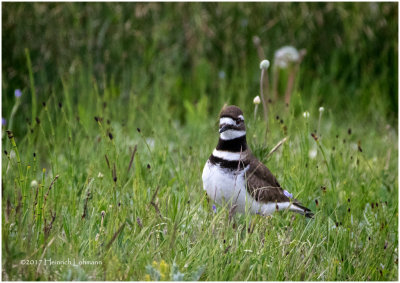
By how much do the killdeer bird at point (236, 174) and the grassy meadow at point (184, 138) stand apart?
0.10 metres

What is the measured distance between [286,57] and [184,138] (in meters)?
1.73

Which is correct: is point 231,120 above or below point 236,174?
above

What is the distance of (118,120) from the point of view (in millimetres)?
5215

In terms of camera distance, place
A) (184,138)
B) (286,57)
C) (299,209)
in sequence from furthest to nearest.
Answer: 1. (286,57)
2. (184,138)
3. (299,209)

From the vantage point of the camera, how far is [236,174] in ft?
10.8

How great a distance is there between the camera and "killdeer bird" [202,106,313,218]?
3.22 m

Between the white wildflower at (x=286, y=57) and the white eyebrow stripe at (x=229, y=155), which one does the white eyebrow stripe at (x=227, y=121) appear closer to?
the white eyebrow stripe at (x=229, y=155)

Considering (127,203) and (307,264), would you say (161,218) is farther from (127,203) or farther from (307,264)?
(307,264)

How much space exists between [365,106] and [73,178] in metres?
3.86

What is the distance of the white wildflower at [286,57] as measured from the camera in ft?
20.1

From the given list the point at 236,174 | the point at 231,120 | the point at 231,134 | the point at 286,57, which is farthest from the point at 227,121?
the point at 286,57
